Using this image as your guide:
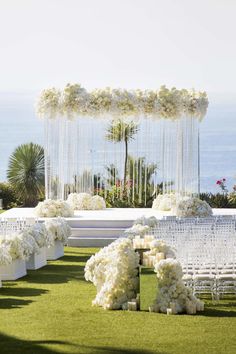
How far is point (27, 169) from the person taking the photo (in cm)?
3173

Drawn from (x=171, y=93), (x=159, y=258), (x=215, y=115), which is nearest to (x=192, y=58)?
(x=215, y=115)

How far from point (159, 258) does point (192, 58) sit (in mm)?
48410

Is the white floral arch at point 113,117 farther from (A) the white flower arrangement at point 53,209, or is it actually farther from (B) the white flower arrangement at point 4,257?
(B) the white flower arrangement at point 4,257

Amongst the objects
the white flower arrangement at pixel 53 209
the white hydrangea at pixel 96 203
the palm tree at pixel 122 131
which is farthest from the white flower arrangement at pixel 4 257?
the palm tree at pixel 122 131

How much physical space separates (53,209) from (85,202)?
209 cm

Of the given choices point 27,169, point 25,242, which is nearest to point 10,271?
point 25,242

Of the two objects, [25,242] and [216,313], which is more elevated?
[25,242]

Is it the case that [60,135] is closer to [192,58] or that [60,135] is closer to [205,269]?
[205,269]

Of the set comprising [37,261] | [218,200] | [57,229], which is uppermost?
[218,200]

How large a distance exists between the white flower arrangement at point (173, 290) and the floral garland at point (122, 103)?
1178 cm

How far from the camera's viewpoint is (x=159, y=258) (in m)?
14.1

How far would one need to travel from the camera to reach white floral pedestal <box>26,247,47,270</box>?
18.8m

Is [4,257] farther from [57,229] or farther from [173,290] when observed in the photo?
[57,229]

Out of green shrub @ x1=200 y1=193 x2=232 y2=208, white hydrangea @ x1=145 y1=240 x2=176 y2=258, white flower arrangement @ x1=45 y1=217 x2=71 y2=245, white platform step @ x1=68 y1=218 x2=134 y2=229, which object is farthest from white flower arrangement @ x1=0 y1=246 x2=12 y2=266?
green shrub @ x1=200 y1=193 x2=232 y2=208
